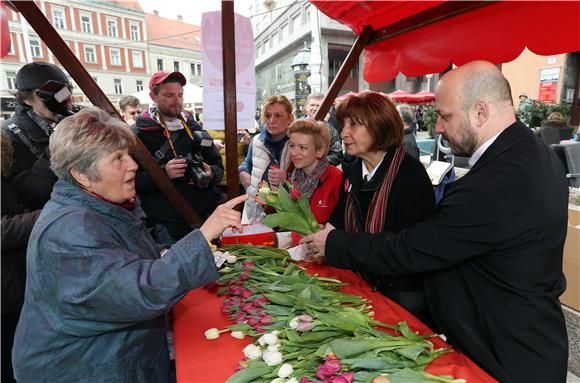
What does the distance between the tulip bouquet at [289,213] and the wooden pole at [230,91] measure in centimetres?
61

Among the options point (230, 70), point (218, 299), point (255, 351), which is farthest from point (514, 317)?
point (230, 70)

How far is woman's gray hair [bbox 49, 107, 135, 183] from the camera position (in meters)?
1.29

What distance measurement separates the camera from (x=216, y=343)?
4.60 feet

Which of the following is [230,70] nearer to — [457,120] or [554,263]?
[457,120]

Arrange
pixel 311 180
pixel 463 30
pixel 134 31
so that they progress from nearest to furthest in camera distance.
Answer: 1. pixel 463 30
2. pixel 311 180
3. pixel 134 31

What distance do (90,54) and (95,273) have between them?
3982 centimetres

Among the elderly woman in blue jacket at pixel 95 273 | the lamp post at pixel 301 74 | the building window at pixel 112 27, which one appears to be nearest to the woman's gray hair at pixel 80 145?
the elderly woman in blue jacket at pixel 95 273

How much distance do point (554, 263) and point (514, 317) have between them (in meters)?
0.25

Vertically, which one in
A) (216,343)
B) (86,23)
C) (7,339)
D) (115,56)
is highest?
(86,23)

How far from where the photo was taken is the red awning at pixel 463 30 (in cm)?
209

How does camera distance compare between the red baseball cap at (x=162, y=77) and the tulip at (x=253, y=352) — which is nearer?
the tulip at (x=253, y=352)

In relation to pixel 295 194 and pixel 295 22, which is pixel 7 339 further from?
pixel 295 22

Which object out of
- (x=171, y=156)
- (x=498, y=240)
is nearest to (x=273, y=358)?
(x=498, y=240)

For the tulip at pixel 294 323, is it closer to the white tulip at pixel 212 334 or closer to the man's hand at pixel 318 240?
the white tulip at pixel 212 334
